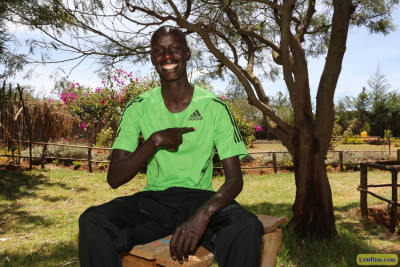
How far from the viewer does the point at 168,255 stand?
1859 mm

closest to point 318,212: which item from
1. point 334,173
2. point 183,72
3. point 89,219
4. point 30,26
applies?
point 183,72

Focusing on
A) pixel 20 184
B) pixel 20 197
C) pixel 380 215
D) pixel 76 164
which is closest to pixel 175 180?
pixel 380 215

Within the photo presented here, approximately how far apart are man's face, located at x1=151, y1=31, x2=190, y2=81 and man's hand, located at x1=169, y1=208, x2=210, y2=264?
102 cm

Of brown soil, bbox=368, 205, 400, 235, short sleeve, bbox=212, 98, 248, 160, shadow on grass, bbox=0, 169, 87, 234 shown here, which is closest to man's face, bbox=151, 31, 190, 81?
short sleeve, bbox=212, 98, 248, 160

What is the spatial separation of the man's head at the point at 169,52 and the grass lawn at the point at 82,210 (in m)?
2.99

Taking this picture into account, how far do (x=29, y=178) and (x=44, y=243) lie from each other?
5.28m

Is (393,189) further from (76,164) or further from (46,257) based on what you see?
(76,164)

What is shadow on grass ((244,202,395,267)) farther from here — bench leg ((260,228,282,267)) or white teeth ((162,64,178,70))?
white teeth ((162,64,178,70))

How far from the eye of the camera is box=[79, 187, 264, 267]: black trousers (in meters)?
1.81

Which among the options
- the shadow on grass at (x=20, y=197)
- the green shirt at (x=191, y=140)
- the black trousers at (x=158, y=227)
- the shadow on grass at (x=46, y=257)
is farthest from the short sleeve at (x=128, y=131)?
the shadow on grass at (x=20, y=197)

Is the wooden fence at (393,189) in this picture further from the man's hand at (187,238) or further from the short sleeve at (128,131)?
the man's hand at (187,238)

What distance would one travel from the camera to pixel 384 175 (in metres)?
11.8

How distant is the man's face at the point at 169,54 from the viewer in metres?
2.43

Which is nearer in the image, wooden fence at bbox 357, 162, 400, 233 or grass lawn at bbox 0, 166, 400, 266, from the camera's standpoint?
grass lawn at bbox 0, 166, 400, 266
